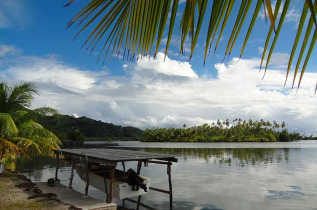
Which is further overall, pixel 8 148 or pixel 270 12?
pixel 8 148

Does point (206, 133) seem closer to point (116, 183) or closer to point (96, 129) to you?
point (96, 129)

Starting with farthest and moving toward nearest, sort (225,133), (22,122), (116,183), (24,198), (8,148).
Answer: (225,133) → (22,122) → (8,148) → (116,183) → (24,198)

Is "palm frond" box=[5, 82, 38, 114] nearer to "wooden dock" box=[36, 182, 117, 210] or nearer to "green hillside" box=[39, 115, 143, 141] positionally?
"wooden dock" box=[36, 182, 117, 210]

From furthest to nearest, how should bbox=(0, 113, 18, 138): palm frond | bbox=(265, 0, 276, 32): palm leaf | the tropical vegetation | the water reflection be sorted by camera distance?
1. the tropical vegetation
2. the water reflection
3. bbox=(0, 113, 18, 138): palm frond
4. bbox=(265, 0, 276, 32): palm leaf

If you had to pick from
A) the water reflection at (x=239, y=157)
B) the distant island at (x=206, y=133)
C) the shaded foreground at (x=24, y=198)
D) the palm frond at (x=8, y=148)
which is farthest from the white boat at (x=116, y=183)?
the distant island at (x=206, y=133)

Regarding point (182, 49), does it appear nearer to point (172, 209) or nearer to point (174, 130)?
point (172, 209)

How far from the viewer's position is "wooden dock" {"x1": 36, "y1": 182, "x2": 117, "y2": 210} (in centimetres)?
802

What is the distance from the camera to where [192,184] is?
17750 mm

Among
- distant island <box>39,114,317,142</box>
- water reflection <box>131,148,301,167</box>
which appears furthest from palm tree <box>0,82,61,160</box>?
distant island <box>39,114,317,142</box>

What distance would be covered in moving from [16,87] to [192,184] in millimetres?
12242

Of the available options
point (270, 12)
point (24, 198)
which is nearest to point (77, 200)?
point (24, 198)

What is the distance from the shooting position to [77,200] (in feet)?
29.3

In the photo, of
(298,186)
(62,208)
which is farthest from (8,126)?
(298,186)

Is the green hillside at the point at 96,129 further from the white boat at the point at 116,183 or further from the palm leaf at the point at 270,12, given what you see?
the palm leaf at the point at 270,12
